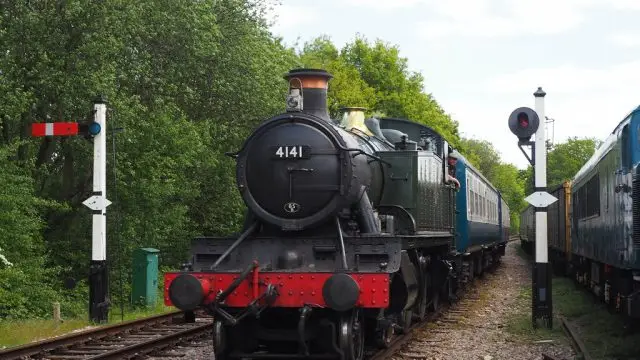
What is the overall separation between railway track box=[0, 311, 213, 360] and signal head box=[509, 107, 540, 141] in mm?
6113

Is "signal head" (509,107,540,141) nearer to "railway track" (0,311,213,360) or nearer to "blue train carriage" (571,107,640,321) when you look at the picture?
"blue train carriage" (571,107,640,321)

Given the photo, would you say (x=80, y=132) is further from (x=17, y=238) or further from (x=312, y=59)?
(x=312, y=59)

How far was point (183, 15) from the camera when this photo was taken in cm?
2147

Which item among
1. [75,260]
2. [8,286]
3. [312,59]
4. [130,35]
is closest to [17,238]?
[8,286]

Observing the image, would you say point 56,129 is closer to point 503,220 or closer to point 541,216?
point 541,216

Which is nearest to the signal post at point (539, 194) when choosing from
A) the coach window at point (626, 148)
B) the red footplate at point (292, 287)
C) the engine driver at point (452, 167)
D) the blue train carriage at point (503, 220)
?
the engine driver at point (452, 167)

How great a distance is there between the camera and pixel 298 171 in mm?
9008

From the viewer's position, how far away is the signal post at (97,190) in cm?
1405

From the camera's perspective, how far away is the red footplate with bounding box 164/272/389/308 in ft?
26.2

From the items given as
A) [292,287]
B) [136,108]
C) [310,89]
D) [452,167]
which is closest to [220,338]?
[292,287]

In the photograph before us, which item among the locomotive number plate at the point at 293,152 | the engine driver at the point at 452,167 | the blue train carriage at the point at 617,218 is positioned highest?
the engine driver at the point at 452,167

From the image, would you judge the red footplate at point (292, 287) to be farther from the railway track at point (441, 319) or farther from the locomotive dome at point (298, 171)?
the railway track at point (441, 319)

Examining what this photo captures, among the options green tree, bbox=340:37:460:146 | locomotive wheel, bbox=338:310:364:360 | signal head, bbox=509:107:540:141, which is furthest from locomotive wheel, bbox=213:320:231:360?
green tree, bbox=340:37:460:146

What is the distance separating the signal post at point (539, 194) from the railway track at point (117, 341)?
556 centimetres
